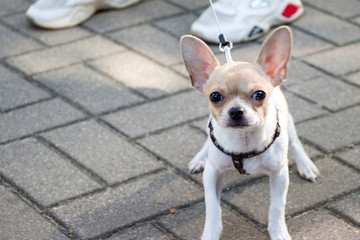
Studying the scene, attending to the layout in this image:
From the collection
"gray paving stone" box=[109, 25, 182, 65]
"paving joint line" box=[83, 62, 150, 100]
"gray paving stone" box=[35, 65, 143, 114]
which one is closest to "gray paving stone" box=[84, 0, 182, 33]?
"gray paving stone" box=[109, 25, 182, 65]

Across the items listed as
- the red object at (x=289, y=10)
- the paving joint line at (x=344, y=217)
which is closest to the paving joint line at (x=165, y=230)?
the paving joint line at (x=344, y=217)

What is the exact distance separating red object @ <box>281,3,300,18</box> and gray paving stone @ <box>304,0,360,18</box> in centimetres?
42

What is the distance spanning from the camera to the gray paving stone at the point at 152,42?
5.02 m

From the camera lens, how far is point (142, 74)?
189 inches

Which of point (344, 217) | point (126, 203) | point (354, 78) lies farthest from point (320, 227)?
point (354, 78)

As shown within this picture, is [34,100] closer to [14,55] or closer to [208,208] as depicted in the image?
[14,55]

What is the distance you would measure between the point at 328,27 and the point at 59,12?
212 centimetres

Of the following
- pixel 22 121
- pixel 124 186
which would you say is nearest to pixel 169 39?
pixel 22 121

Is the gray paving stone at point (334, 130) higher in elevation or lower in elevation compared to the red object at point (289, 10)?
lower

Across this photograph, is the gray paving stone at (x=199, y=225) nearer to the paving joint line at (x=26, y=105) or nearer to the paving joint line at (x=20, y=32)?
the paving joint line at (x=26, y=105)

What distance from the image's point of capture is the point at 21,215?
3363mm

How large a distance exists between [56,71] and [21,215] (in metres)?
1.68

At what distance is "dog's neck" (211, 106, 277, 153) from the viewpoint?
300 cm

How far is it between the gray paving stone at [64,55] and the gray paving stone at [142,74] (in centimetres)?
13
